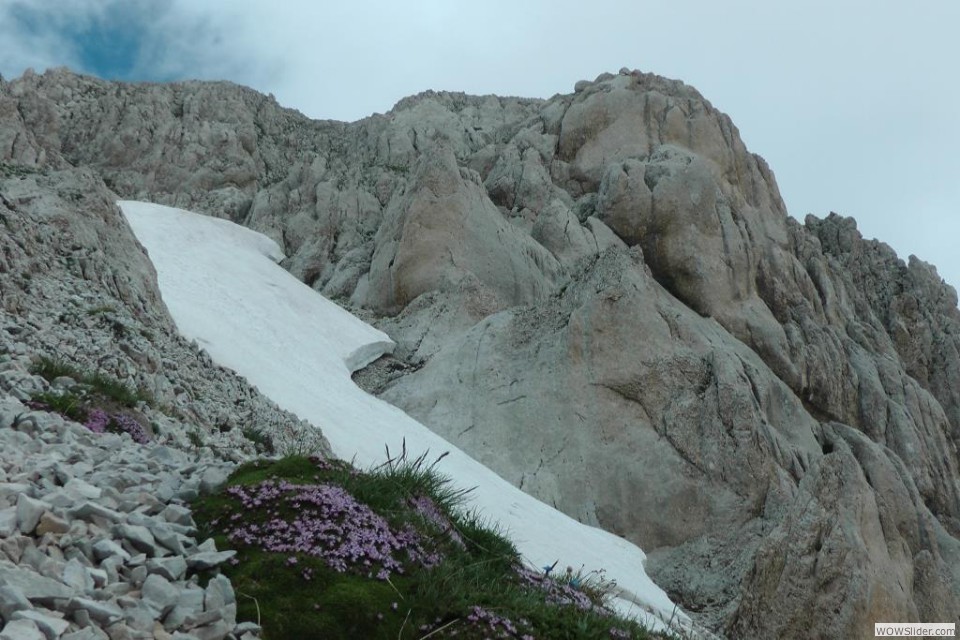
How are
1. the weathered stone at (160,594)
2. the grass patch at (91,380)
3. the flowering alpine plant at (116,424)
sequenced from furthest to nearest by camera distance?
the grass patch at (91,380)
the flowering alpine plant at (116,424)
the weathered stone at (160,594)

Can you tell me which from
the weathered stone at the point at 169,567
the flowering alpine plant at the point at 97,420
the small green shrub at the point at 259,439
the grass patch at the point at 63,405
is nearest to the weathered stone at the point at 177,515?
the weathered stone at the point at 169,567

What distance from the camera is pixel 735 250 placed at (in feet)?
125

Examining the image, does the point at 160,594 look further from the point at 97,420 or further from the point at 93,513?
the point at 97,420

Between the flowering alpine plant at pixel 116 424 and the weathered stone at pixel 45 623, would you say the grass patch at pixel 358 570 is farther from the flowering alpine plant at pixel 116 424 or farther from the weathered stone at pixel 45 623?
the flowering alpine plant at pixel 116 424

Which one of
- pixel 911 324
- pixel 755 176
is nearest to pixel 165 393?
pixel 755 176

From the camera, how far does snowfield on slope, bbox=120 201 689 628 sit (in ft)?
62.6

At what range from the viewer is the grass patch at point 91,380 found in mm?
11039

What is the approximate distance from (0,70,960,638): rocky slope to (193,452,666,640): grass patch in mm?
6733

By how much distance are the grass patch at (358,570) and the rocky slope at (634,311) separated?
22.1 ft

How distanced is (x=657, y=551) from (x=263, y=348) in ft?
37.2

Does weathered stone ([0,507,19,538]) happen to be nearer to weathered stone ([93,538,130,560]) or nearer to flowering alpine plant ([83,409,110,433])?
weathered stone ([93,538,130,560])

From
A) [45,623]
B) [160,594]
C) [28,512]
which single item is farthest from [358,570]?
[45,623]

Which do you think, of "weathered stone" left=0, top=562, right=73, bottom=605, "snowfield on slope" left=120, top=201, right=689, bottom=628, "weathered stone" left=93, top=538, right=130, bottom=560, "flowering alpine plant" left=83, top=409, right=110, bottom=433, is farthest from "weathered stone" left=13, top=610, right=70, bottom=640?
"snowfield on slope" left=120, top=201, right=689, bottom=628

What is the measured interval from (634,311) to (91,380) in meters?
19.2
